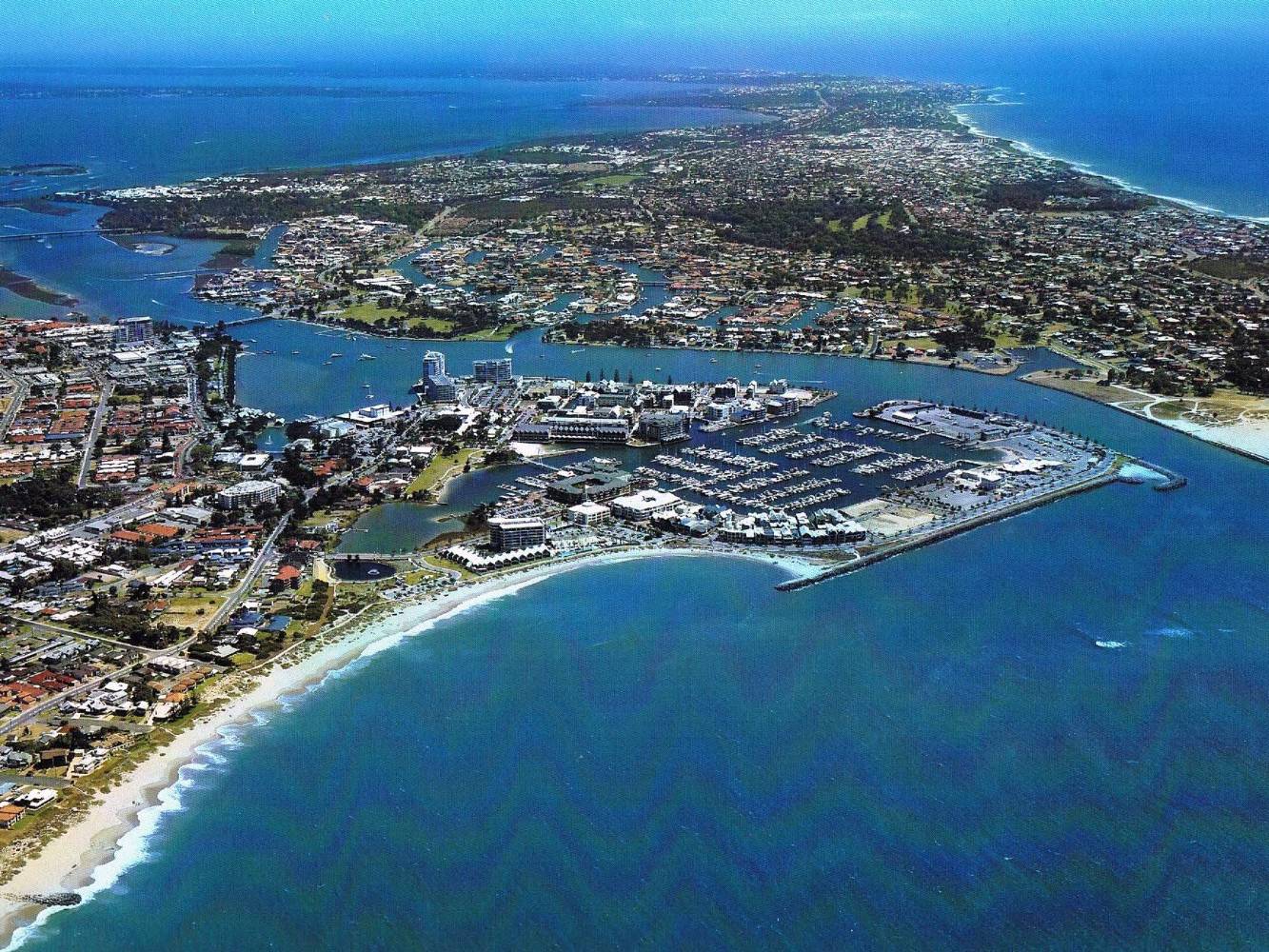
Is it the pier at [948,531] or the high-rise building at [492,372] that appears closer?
the pier at [948,531]

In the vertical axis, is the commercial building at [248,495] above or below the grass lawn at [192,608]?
below

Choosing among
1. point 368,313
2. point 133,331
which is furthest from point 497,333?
point 133,331

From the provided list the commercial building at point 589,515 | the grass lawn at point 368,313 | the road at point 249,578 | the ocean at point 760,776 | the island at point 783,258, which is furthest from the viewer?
the grass lawn at point 368,313

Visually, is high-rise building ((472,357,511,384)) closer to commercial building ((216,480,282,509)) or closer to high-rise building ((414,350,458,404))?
high-rise building ((414,350,458,404))

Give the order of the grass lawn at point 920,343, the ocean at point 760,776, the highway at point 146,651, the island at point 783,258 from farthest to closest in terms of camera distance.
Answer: the island at point 783,258, the grass lawn at point 920,343, the highway at point 146,651, the ocean at point 760,776

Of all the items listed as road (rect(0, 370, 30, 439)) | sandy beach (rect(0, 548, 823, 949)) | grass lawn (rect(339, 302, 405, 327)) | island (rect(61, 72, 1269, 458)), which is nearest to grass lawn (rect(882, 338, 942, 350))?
island (rect(61, 72, 1269, 458))

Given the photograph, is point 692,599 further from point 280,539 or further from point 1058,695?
point 280,539

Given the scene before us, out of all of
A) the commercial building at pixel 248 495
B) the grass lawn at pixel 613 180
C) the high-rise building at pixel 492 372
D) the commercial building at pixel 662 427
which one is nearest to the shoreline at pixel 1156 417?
the commercial building at pixel 662 427

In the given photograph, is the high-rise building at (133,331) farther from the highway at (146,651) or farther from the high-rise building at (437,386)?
the highway at (146,651)
